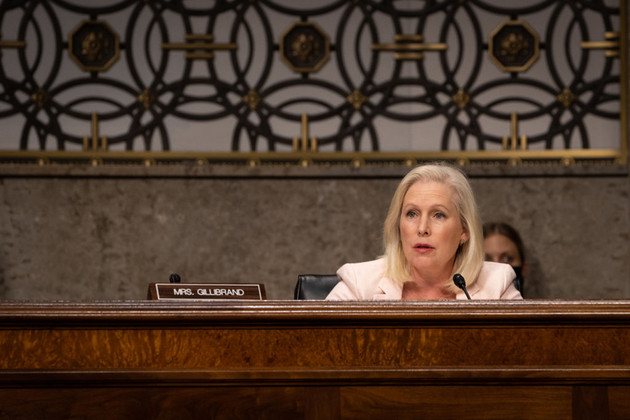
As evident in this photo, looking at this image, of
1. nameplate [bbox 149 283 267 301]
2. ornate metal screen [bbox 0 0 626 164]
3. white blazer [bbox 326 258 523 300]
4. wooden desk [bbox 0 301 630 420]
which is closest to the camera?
wooden desk [bbox 0 301 630 420]

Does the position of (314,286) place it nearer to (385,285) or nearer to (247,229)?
(385,285)

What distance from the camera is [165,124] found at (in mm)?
3988

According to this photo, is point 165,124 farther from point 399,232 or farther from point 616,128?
point 616,128

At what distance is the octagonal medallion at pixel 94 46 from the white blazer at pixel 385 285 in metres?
2.11

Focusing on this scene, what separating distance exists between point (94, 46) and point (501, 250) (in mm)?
2409

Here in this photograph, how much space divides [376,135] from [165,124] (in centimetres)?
115

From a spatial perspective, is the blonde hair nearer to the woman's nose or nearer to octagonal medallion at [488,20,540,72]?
the woman's nose

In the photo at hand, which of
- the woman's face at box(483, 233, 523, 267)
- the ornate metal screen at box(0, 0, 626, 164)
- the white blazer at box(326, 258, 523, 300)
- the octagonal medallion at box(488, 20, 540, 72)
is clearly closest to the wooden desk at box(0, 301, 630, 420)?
the white blazer at box(326, 258, 523, 300)

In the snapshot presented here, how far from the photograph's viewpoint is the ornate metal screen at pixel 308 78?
3.95 m

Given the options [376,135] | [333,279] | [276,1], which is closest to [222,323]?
[333,279]

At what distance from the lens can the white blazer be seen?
2.53 meters

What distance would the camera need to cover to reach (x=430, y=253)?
258 cm

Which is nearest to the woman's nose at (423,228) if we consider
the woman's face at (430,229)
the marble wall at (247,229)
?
the woman's face at (430,229)

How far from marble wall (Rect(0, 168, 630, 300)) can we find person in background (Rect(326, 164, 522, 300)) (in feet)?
3.58
